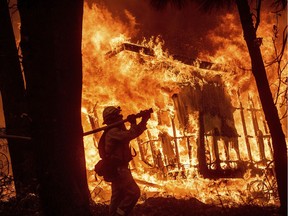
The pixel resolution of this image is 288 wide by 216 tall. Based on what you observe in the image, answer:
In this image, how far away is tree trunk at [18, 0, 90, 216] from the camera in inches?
94.7

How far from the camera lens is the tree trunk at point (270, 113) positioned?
15.3ft

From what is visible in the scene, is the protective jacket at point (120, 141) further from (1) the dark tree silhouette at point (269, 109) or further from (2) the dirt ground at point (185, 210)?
(1) the dark tree silhouette at point (269, 109)

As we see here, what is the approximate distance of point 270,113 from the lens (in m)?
4.77

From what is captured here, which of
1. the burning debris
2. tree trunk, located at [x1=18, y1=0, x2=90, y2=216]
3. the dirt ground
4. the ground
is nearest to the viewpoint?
tree trunk, located at [x1=18, y1=0, x2=90, y2=216]

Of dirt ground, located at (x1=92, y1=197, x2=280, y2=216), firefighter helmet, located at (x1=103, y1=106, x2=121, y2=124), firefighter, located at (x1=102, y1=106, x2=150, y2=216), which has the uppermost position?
firefighter helmet, located at (x1=103, y1=106, x2=121, y2=124)

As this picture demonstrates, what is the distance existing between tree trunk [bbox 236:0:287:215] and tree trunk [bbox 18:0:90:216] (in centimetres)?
321

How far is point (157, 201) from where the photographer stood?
22.4 ft

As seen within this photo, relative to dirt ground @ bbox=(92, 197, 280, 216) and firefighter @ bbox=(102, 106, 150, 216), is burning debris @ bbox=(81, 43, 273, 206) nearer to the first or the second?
dirt ground @ bbox=(92, 197, 280, 216)

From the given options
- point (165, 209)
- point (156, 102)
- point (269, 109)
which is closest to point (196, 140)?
point (156, 102)

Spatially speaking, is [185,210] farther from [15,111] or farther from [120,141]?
[15,111]

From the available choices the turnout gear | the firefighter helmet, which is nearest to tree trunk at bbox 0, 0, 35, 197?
the firefighter helmet

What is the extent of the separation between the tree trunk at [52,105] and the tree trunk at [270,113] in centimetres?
321

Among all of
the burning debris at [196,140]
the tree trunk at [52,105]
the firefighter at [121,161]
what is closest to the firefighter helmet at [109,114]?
the firefighter at [121,161]

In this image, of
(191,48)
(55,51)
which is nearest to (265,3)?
(191,48)
